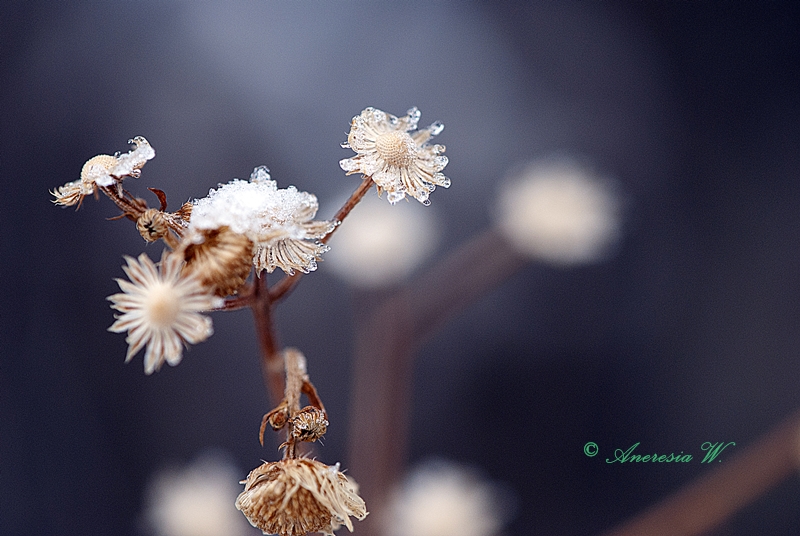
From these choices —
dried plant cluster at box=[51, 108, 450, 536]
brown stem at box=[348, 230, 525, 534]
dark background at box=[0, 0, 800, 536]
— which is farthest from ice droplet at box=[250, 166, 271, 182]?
dark background at box=[0, 0, 800, 536]

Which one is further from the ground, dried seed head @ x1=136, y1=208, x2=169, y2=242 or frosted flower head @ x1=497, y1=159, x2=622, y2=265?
frosted flower head @ x1=497, y1=159, x2=622, y2=265

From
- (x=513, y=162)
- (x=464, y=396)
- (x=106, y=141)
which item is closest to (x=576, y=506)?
(x=464, y=396)

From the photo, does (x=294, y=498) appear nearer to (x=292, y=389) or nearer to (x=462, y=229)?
(x=292, y=389)

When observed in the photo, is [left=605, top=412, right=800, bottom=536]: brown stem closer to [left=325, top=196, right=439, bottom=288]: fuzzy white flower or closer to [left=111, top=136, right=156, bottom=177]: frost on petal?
[left=325, top=196, right=439, bottom=288]: fuzzy white flower

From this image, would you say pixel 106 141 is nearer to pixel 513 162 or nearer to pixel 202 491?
pixel 202 491

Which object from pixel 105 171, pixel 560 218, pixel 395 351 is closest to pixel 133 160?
pixel 105 171

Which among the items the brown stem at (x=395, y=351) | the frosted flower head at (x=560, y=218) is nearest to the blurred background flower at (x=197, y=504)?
the brown stem at (x=395, y=351)
